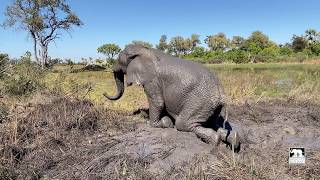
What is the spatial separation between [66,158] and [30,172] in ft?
2.06

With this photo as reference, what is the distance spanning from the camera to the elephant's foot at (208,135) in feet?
21.9

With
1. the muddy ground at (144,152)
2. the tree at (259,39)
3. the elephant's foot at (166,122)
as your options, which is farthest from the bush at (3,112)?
the tree at (259,39)

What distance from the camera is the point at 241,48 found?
73.6 metres

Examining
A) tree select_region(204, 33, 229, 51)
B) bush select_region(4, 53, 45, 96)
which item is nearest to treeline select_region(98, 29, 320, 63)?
tree select_region(204, 33, 229, 51)

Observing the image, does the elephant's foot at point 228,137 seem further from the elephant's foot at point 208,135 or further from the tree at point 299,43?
the tree at point 299,43

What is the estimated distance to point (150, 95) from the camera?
7.50 m

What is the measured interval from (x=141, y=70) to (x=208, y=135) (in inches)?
65.3

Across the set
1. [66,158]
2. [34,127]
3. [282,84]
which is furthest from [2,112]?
[282,84]

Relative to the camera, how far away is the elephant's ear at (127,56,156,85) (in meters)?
7.47

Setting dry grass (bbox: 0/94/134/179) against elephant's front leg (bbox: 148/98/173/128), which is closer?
dry grass (bbox: 0/94/134/179)

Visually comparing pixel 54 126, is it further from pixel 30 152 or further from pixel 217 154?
pixel 217 154

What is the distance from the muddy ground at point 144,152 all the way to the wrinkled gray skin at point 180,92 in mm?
189

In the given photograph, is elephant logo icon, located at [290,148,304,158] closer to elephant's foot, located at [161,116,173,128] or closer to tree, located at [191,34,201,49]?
elephant's foot, located at [161,116,173,128]

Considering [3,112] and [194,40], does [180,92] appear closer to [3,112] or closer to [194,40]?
[3,112]
